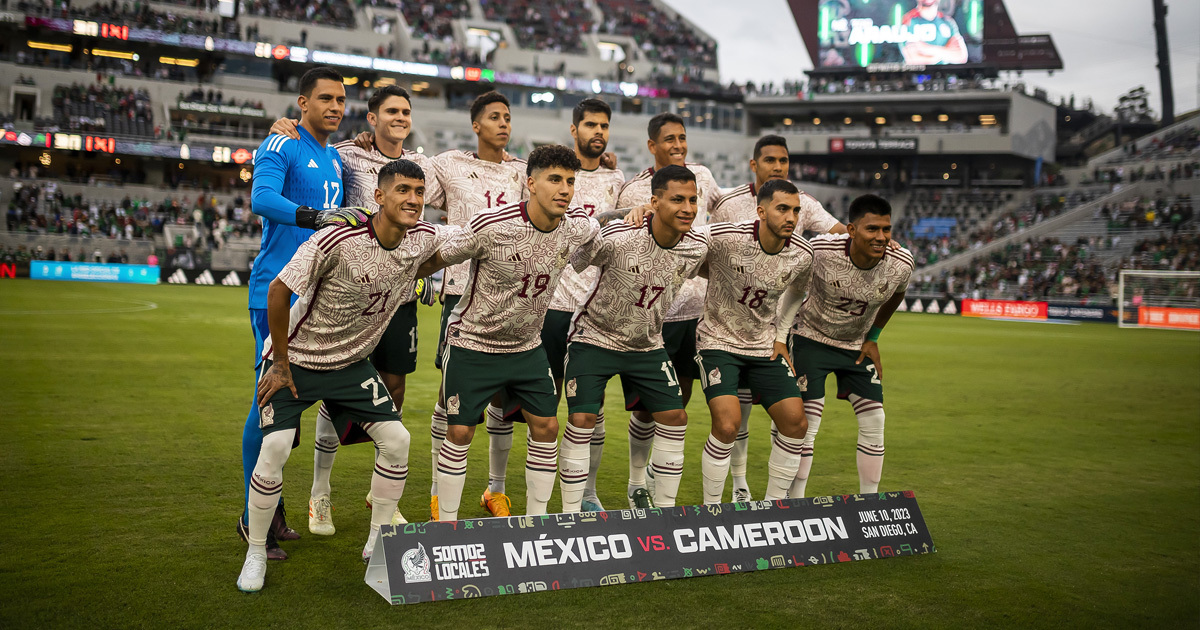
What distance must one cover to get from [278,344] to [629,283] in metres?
2.10

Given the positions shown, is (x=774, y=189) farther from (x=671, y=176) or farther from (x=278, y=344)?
(x=278, y=344)

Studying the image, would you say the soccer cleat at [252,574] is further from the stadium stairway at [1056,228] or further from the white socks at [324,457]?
the stadium stairway at [1056,228]

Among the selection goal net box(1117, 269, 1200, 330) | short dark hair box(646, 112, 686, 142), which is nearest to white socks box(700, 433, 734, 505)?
short dark hair box(646, 112, 686, 142)

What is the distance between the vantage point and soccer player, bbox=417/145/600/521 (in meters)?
5.02

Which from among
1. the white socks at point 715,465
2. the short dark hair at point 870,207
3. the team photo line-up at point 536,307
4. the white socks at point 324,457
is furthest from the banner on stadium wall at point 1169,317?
the white socks at point 324,457

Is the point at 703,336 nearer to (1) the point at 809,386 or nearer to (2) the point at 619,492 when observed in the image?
(1) the point at 809,386

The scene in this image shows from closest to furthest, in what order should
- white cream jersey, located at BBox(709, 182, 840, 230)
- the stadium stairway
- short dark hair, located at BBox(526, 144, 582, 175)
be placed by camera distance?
short dark hair, located at BBox(526, 144, 582, 175) → white cream jersey, located at BBox(709, 182, 840, 230) → the stadium stairway

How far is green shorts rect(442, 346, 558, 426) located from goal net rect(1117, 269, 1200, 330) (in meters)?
33.1

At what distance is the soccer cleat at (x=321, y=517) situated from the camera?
541 centimetres

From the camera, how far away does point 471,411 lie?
5027 mm

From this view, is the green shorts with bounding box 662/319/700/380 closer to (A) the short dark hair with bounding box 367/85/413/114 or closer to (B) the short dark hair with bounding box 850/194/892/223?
(B) the short dark hair with bounding box 850/194/892/223

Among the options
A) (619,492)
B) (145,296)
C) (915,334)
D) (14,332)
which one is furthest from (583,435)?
(145,296)

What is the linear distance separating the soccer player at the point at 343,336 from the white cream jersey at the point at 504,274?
12.2 inches

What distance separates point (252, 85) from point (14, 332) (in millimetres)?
40349
